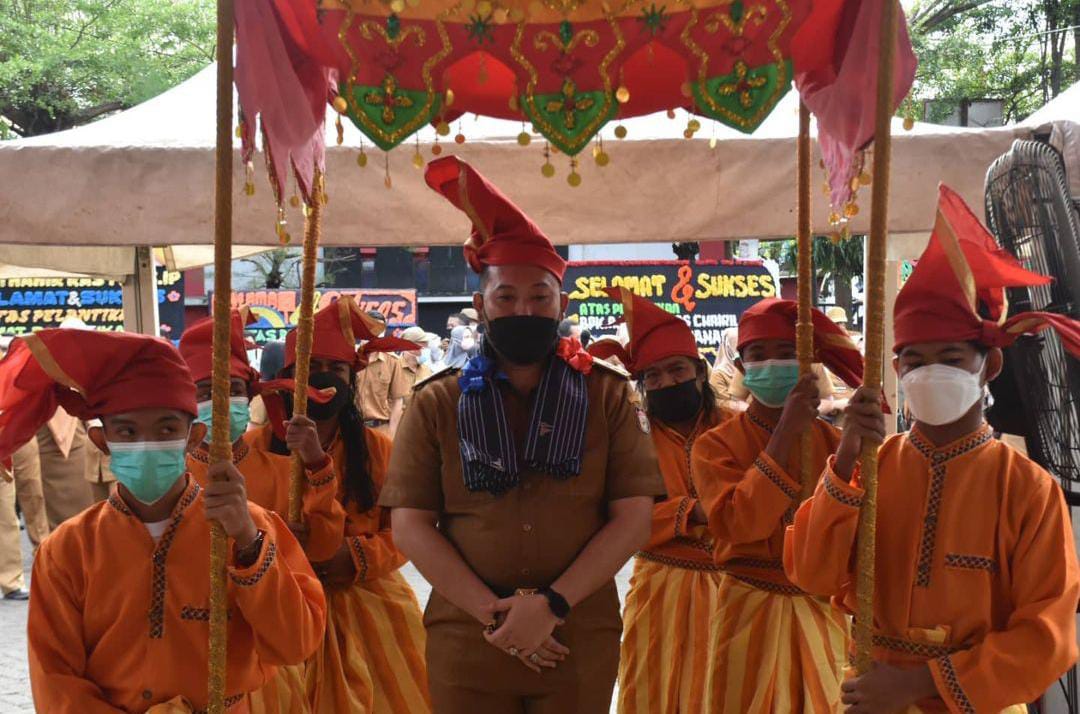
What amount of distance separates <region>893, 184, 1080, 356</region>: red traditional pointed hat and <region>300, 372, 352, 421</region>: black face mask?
240 centimetres

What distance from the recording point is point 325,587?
4965mm

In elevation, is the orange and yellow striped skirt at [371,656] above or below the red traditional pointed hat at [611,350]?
below

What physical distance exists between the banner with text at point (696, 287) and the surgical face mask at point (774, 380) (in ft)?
34.8

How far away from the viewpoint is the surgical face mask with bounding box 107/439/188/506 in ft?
11.2

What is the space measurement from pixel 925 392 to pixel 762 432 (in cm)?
132

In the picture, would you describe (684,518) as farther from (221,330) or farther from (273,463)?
(221,330)

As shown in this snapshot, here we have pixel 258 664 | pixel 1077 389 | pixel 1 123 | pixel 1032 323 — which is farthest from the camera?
pixel 1 123

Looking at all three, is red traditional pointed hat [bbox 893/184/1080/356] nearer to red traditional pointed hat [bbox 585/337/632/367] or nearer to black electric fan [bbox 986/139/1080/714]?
black electric fan [bbox 986/139/1080/714]

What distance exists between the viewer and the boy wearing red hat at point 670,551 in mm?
5320

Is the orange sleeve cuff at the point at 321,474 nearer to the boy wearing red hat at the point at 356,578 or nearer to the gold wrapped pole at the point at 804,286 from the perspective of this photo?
the boy wearing red hat at the point at 356,578

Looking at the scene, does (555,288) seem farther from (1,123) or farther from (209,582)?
(1,123)

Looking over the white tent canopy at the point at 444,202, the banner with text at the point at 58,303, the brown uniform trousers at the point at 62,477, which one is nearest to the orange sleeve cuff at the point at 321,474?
the white tent canopy at the point at 444,202

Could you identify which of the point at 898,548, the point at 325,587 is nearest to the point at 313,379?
the point at 325,587

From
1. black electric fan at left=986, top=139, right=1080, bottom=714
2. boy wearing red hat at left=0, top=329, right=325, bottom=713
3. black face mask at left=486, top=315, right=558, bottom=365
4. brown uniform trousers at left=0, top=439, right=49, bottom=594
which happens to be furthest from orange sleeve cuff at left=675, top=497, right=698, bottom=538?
brown uniform trousers at left=0, top=439, right=49, bottom=594
